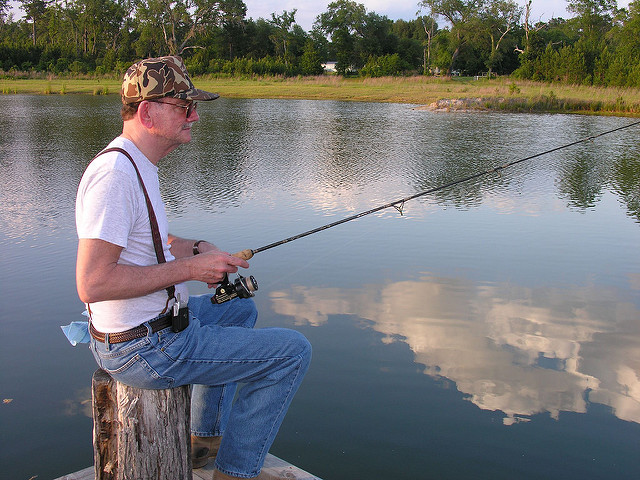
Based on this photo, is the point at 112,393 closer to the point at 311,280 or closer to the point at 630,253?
the point at 311,280

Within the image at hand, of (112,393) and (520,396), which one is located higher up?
(112,393)

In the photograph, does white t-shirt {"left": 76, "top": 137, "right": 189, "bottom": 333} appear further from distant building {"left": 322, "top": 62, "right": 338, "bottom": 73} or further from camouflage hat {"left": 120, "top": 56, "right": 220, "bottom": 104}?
distant building {"left": 322, "top": 62, "right": 338, "bottom": 73}

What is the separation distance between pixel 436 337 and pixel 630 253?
288cm

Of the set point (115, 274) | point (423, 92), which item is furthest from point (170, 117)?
point (423, 92)

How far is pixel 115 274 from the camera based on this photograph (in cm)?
194

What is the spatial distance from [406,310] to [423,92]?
94.2ft

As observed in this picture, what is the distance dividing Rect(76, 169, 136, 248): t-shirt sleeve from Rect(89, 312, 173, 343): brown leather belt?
29 centimetres

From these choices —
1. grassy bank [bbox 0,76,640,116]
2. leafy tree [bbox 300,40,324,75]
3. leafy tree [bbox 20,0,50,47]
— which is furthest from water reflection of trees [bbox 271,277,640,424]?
leafy tree [bbox 20,0,50,47]

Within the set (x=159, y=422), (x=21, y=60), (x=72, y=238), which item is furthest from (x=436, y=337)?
(x=21, y=60)

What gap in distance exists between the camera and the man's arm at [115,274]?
6.30 feet

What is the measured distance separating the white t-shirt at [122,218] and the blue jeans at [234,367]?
0.09 m

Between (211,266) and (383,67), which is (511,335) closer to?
(211,266)

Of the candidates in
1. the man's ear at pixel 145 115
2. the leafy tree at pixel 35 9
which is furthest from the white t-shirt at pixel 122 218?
the leafy tree at pixel 35 9

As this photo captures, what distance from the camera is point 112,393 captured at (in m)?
2.15
